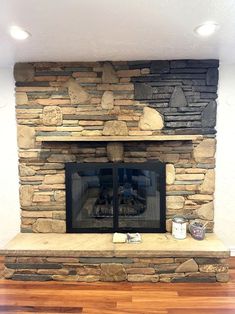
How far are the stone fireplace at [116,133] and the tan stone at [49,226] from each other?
0.01m

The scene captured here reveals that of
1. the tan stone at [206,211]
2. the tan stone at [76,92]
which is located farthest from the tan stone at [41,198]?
the tan stone at [206,211]

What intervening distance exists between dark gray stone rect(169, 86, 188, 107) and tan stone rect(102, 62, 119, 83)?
623mm

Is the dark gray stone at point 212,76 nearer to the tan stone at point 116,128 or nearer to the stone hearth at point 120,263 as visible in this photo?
the tan stone at point 116,128

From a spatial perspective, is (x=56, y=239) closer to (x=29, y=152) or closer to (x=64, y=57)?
(x=29, y=152)

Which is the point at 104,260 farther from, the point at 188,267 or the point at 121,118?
the point at 121,118

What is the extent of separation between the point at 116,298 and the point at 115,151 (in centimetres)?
139

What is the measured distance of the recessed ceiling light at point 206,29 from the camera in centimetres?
183

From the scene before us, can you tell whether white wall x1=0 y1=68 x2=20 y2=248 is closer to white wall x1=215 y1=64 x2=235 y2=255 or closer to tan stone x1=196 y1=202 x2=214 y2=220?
tan stone x1=196 y1=202 x2=214 y2=220

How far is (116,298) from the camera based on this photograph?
7.20 feet

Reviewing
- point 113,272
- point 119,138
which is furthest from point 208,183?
point 113,272

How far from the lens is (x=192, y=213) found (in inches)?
112

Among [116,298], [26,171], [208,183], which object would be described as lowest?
[116,298]

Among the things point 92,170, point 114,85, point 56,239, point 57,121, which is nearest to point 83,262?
point 56,239

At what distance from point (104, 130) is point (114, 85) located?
0.49 meters
